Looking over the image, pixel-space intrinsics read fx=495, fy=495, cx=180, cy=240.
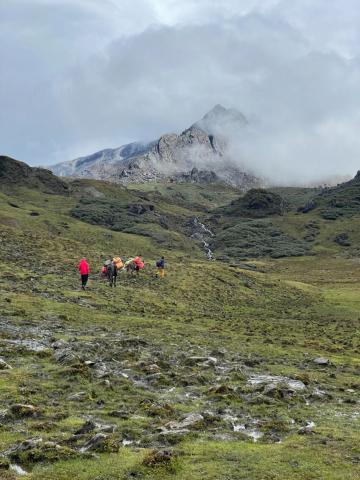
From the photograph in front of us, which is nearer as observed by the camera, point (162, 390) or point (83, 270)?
point (162, 390)

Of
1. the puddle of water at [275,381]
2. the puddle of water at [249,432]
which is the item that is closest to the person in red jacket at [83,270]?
the puddle of water at [275,381]

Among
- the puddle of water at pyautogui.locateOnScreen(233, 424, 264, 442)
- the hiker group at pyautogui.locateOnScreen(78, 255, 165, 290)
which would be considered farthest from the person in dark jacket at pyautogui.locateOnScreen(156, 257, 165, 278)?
the puddle of water at pyautogui.locateOnScreen(233, 424, 264, 442)

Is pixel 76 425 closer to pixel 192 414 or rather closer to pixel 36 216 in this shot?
pixel 192 414

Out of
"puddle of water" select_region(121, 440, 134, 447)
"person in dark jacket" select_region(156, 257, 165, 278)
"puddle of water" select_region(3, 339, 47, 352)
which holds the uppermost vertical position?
"person in dark jacket" select_region(156, 257, 165, 278)

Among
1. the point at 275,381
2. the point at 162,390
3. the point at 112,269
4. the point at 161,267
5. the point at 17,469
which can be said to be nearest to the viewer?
the point at 17,469

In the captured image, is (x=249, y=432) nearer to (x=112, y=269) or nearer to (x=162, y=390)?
(x=162, y=390)

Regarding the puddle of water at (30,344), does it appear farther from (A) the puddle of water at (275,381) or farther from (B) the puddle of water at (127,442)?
(B) the puddle of water at (127,442)

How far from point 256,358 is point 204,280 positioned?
4647 cm

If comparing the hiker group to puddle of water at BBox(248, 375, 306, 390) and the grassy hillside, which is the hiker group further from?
puddle of water at BBox(248, 375, 306, 390)

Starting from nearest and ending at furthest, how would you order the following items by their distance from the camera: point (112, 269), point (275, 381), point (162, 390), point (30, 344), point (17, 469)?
point (17, 469) → point (162, 390) → point (275, 381) → point (30, 344) → point (112, 269)

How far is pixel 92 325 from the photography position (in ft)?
117

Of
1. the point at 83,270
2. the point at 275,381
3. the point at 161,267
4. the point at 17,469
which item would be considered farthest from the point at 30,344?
the point at 161,267

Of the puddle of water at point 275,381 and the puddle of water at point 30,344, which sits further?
the puddle of water at point 30,344

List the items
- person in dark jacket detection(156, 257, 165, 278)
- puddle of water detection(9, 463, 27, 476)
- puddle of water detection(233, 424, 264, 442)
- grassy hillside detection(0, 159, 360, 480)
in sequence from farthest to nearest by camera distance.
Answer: person in dark jacket detection(156, 257, 165, 278), puddle of water detection(233, 424, 264, 442), grassy hillside detection(0, 159, 360, 480), puddle of water detection(9, 463, 27, 476)
